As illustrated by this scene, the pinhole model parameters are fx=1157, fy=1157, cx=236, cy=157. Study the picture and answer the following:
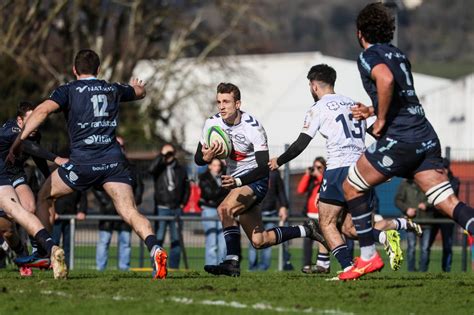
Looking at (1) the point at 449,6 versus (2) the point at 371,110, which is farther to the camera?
(1) the point at 449,6

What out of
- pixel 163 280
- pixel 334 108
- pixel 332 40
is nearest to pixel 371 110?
pixel 334 108

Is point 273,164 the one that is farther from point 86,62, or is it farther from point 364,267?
point 86,62

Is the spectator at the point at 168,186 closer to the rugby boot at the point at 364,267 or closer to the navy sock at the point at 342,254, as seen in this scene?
the navy sock at the point at 342,254

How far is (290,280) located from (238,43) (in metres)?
35.5

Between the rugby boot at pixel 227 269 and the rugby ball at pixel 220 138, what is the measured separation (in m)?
1.20

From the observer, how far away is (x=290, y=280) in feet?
38.8

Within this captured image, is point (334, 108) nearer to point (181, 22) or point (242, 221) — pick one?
point (242, 221)

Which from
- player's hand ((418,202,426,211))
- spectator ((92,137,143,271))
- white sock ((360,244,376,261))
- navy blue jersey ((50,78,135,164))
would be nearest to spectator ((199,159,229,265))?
spectator ((92,137,143,271))

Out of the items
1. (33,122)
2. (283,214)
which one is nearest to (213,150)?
(33,122)

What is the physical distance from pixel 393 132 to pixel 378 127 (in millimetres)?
155

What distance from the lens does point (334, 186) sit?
12.0m

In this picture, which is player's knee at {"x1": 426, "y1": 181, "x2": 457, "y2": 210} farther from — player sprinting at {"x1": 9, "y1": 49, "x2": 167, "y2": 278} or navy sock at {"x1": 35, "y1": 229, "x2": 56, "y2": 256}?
navy sock at {"x1": 35, "y1": 229, "x2": 56, "y2": 256}

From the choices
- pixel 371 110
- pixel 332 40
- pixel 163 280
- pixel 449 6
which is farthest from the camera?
pixel 449 6

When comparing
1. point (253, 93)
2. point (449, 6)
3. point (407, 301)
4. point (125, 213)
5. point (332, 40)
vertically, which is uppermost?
point (449, 6)
